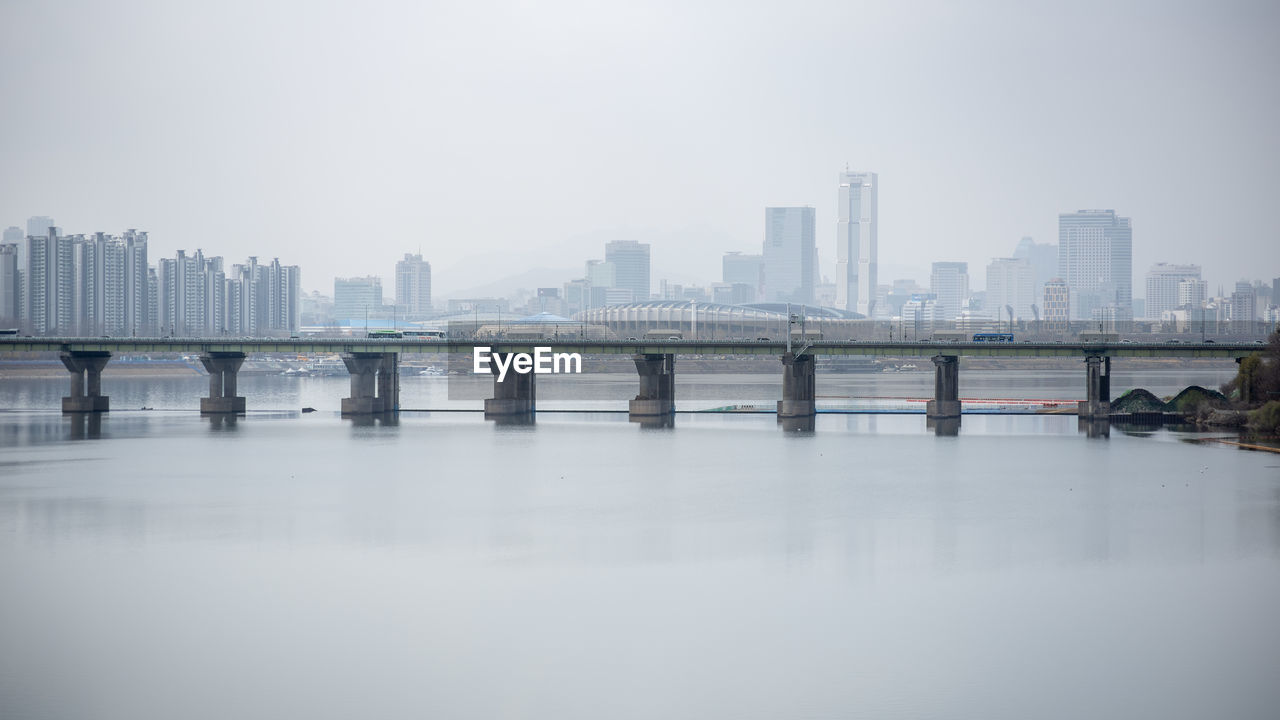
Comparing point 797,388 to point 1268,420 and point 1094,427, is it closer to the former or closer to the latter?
point 1094,427

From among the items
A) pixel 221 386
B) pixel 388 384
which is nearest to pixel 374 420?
pixel 388 384

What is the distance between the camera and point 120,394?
159m

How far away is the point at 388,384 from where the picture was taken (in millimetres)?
115375

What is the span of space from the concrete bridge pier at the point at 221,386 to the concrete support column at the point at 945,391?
5949 centimetres

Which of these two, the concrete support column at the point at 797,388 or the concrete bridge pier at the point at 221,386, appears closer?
the concrete support column at the point at 797,388

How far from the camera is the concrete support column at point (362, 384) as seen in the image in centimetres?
11156

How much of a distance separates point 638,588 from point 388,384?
→ 271ft

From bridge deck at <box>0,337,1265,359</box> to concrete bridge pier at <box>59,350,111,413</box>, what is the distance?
0.76 metres

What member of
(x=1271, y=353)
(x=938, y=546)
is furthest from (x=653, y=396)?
(x=938, y=546)

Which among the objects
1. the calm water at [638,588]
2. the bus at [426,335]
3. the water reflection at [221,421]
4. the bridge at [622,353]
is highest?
the bus at [426,335]

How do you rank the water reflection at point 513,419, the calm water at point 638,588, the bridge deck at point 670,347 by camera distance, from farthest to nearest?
the bridge deck at point 670,347 → the water reflection at point 513,419 → the calm water at point 638,588

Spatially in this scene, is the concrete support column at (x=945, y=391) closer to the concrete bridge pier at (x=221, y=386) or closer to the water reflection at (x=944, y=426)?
the water reflection at (x=944, y=426)

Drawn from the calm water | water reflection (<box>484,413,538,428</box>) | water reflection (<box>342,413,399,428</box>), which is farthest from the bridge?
the calm water

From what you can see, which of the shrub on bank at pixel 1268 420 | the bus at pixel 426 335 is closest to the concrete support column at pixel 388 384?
the bus at pixel 426 335
